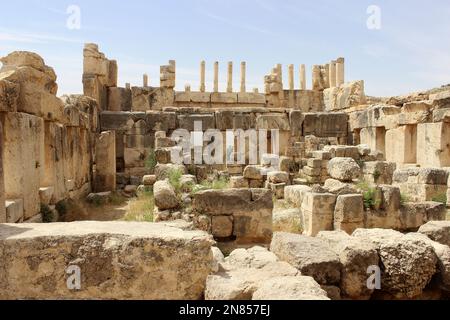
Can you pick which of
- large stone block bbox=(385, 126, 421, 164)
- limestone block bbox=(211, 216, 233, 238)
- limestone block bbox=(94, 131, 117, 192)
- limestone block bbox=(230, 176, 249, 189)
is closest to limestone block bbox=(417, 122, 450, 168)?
large stone block bbox=(385, 126, 421, 164)

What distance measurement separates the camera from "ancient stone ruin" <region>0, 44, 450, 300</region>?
2748 millimetres

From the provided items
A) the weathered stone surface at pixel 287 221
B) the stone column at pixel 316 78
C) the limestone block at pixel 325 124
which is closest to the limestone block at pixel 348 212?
the weathered stone surface at pixel 287 221

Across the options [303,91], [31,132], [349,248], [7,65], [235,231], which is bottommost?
[235,231]

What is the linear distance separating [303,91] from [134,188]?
10.8 metres

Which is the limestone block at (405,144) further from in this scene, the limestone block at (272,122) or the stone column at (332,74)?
the stone column at (332,74)

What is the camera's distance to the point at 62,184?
880 cm

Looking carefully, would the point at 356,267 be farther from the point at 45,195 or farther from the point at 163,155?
the point at 163,155

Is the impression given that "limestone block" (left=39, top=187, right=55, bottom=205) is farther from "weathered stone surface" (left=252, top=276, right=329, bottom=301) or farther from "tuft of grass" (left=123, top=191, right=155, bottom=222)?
"weathered stone surface" (left=252, top=276, right=329, bottom=301)

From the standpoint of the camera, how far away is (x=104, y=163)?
40.6 feet

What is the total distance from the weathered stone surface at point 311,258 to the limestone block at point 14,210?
11.7 ft

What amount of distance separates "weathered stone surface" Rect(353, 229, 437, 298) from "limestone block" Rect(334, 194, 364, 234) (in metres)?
3.15

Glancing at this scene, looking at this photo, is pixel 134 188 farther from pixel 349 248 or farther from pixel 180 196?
pixel 349 248

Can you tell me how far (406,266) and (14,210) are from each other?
4834 millimetres
